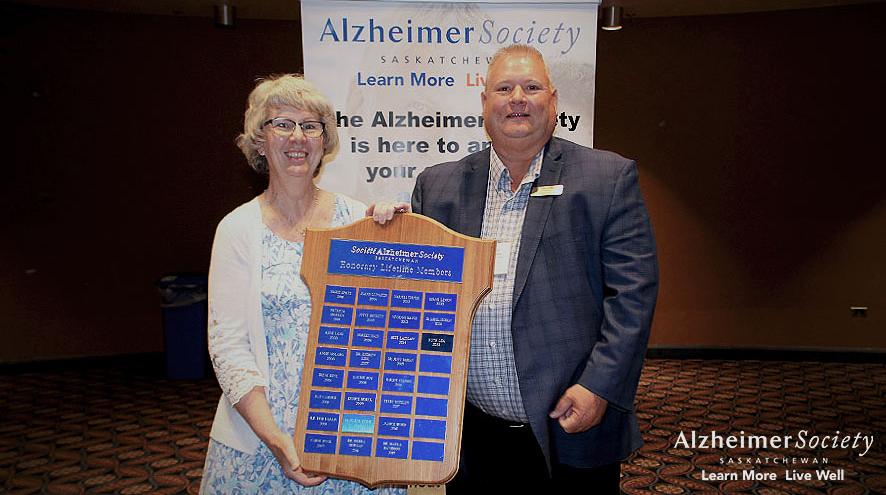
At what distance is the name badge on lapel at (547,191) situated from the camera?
1.79 m

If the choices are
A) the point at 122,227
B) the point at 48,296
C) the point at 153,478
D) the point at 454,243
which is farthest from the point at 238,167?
the point at 454,243

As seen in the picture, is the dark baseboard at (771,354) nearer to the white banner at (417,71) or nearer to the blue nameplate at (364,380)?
the white banner at (417,71)

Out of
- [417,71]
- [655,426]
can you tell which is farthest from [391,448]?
[655,426]

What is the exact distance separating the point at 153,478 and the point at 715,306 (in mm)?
5332

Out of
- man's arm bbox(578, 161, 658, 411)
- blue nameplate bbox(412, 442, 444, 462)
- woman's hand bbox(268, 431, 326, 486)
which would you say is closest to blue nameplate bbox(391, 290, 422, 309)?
blue nameplate bbox(412, 442, 444, 462)

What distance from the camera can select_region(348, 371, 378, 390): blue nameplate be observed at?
4.87ft

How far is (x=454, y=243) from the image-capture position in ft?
5.07

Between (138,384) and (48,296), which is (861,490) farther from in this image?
(48,296)

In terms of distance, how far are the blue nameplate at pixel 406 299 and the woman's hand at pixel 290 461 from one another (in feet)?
1.34

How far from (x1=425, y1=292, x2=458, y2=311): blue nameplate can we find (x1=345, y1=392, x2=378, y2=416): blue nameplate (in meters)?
0.24

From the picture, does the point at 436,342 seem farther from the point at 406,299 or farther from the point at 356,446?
the point at 356,446

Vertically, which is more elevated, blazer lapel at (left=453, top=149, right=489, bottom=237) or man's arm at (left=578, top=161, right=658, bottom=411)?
blazer lapel at (left=453, top=149, right=489, bottom=237)

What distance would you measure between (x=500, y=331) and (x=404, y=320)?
37cm

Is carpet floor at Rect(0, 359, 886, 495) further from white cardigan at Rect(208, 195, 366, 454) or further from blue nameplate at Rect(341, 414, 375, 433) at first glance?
blue nameplate at Rect(341, 414, 375, 433)
